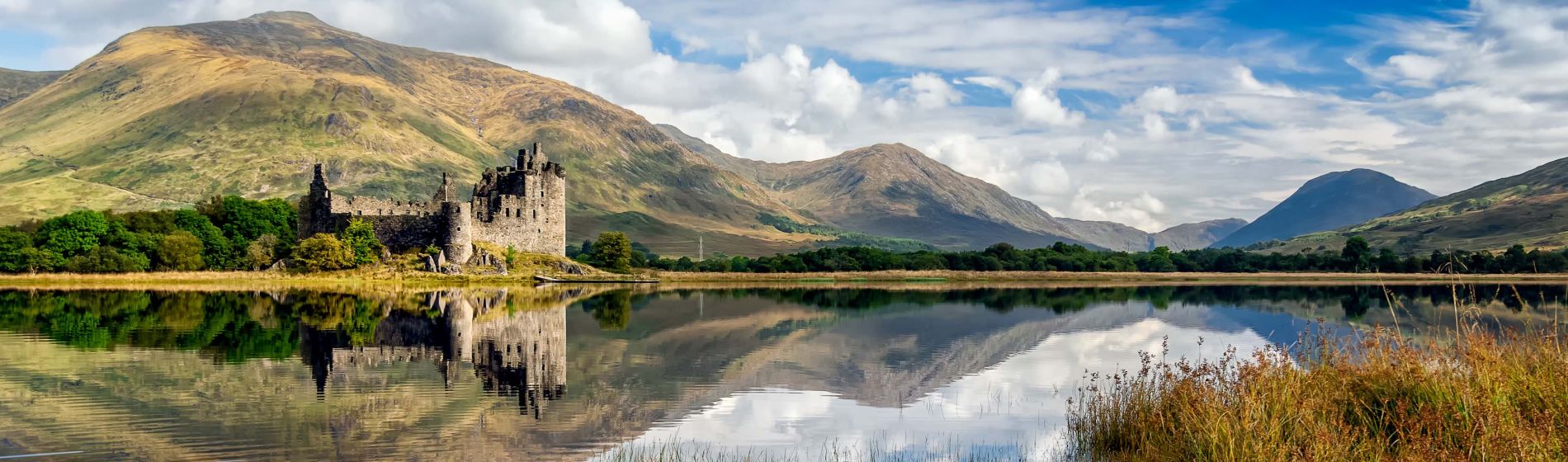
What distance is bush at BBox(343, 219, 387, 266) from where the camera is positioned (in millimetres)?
70688

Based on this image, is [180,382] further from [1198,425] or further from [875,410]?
[1198,425]

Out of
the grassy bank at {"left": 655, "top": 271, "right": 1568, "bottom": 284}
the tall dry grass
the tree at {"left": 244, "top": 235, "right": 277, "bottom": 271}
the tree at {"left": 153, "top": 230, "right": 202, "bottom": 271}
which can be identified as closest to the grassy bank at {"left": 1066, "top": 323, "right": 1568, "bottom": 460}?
the tall dry grass

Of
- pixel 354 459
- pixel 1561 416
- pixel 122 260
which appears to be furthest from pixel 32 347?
pixel 122 260

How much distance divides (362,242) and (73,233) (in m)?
20.5

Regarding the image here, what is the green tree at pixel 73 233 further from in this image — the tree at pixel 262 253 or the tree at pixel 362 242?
the tree at pixel 362 242

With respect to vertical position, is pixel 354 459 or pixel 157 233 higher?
pixel 157 233

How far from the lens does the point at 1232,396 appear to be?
13.5 m

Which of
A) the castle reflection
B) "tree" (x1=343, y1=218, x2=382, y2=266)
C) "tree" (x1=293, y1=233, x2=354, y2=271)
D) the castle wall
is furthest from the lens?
the castle wall

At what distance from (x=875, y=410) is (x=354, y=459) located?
9.35 meters

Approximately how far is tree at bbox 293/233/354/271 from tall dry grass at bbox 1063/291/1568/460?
2541 inches

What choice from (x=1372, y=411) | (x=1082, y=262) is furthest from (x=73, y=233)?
(x=1082, y=262)

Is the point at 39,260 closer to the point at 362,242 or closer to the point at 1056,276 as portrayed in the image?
the point at 362,242

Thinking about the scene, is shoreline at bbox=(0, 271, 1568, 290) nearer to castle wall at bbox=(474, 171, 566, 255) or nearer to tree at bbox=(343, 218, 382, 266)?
tree at bbox=(343, 218, 382, 266)

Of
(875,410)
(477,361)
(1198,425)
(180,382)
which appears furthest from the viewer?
(477,361)
